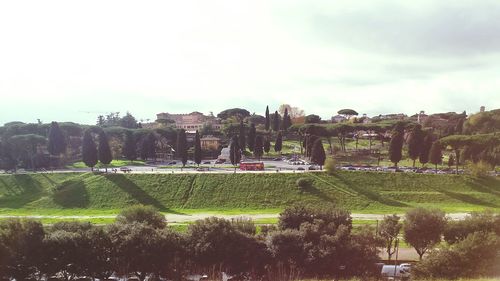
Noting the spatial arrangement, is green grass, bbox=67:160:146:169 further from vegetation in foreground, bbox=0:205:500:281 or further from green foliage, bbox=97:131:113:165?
vegetation in foreground, bbox=0:205:500:281

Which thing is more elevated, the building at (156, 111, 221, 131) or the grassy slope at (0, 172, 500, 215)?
the building at (156, 111, 221, 131)

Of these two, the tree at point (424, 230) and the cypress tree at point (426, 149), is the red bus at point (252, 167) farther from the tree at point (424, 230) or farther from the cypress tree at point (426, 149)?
the tree at point (424, 230)

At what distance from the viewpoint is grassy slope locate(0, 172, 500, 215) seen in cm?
3916

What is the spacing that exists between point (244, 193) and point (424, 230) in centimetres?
2168

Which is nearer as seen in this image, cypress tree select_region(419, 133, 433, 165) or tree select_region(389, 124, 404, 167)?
tree select_region(389, 124, 404, 167)

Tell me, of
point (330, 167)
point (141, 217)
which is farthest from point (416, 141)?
point (141, 217)

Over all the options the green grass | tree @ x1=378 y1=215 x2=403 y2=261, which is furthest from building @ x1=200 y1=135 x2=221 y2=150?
tree @ x1=378 y1=215 x2=403 y2=261

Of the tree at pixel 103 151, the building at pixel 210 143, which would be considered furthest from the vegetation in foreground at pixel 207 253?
the building at pixel 210 143

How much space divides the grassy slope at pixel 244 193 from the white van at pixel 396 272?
16.0 metres

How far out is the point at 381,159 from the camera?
195 feet

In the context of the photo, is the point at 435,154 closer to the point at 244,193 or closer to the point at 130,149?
the point at 244,193

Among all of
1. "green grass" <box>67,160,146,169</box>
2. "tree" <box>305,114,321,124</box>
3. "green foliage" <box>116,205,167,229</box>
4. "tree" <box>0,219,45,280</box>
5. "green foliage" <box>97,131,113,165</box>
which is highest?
"tree" <box>305,114,321,124</box>

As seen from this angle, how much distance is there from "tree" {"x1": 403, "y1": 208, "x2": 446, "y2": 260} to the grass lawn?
542 inches

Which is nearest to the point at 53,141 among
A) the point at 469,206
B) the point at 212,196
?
the point at 212,196
